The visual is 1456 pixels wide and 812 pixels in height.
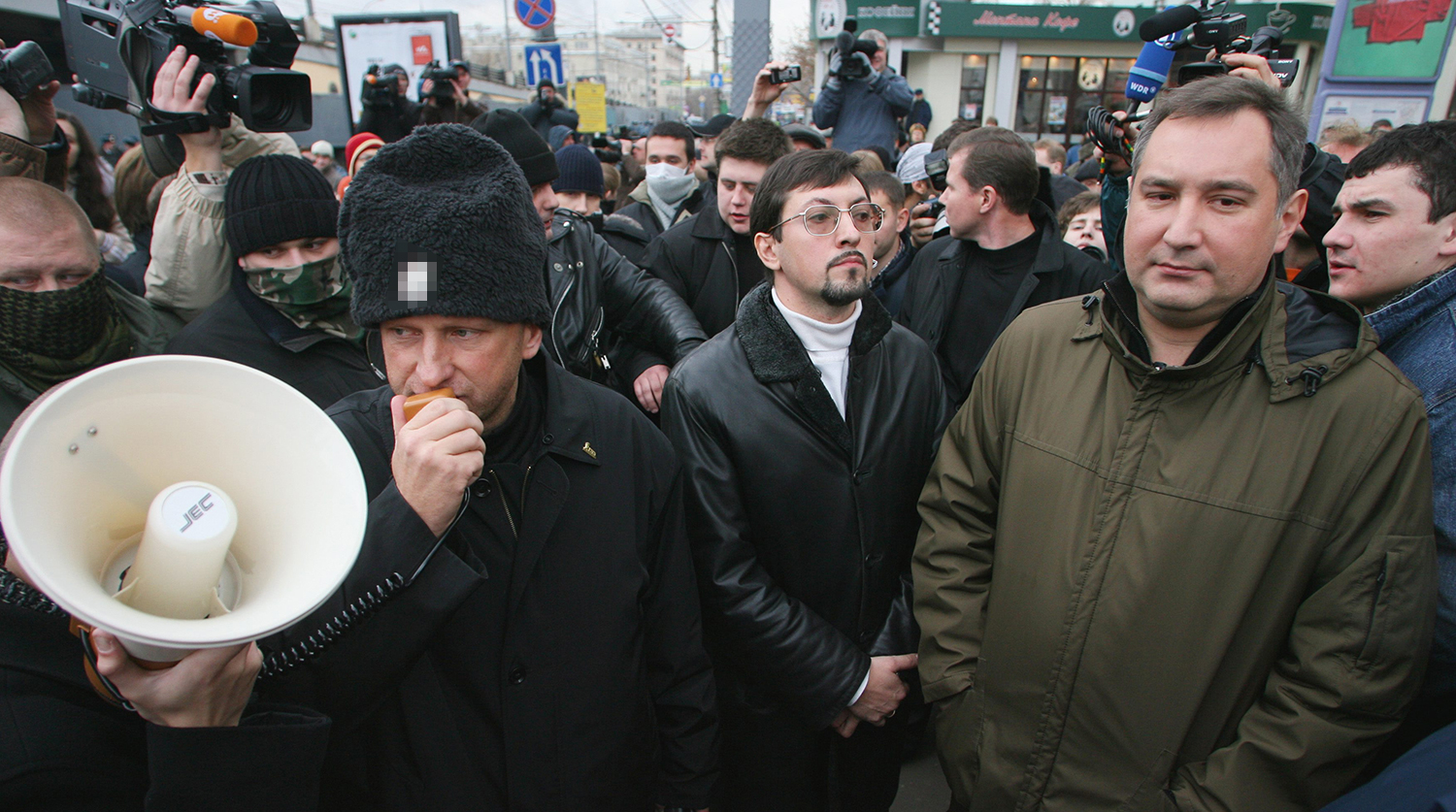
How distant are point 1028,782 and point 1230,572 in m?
0.65

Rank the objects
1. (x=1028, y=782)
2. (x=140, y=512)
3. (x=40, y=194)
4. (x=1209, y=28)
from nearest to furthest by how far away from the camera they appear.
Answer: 1. (x=140, y=512)
2. (x=1028, y=782)
3. (x=40, y=194)
4. (x=1209, y=28)

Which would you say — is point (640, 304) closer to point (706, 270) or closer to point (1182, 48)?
point (706, 270)

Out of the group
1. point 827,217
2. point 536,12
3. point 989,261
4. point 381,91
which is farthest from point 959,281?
point 536,12

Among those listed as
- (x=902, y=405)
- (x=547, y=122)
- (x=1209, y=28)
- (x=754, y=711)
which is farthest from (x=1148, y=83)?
(x=547, y=122)

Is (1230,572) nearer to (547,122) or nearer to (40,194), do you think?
(40,194)

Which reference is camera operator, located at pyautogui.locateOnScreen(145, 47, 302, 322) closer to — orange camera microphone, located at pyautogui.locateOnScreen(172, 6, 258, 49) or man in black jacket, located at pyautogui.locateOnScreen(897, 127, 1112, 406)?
orange camera microphone, located at pyautogui.locateOnScreen(172, 6, 258, 49)

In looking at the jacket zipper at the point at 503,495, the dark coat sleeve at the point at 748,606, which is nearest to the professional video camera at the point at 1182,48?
the dark coat sleeve at the point at 748,606

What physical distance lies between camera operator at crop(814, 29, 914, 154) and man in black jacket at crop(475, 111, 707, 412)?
395 centimetres

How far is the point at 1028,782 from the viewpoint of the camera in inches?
67.9

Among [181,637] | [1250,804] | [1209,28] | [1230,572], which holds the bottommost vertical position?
[1250,804]

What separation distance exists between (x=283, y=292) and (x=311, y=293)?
0.24 feet

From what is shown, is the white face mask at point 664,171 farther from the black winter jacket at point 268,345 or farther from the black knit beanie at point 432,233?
the black knit beanie at point 432,233

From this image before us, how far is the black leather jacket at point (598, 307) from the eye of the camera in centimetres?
289

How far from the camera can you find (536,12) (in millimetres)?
8555
